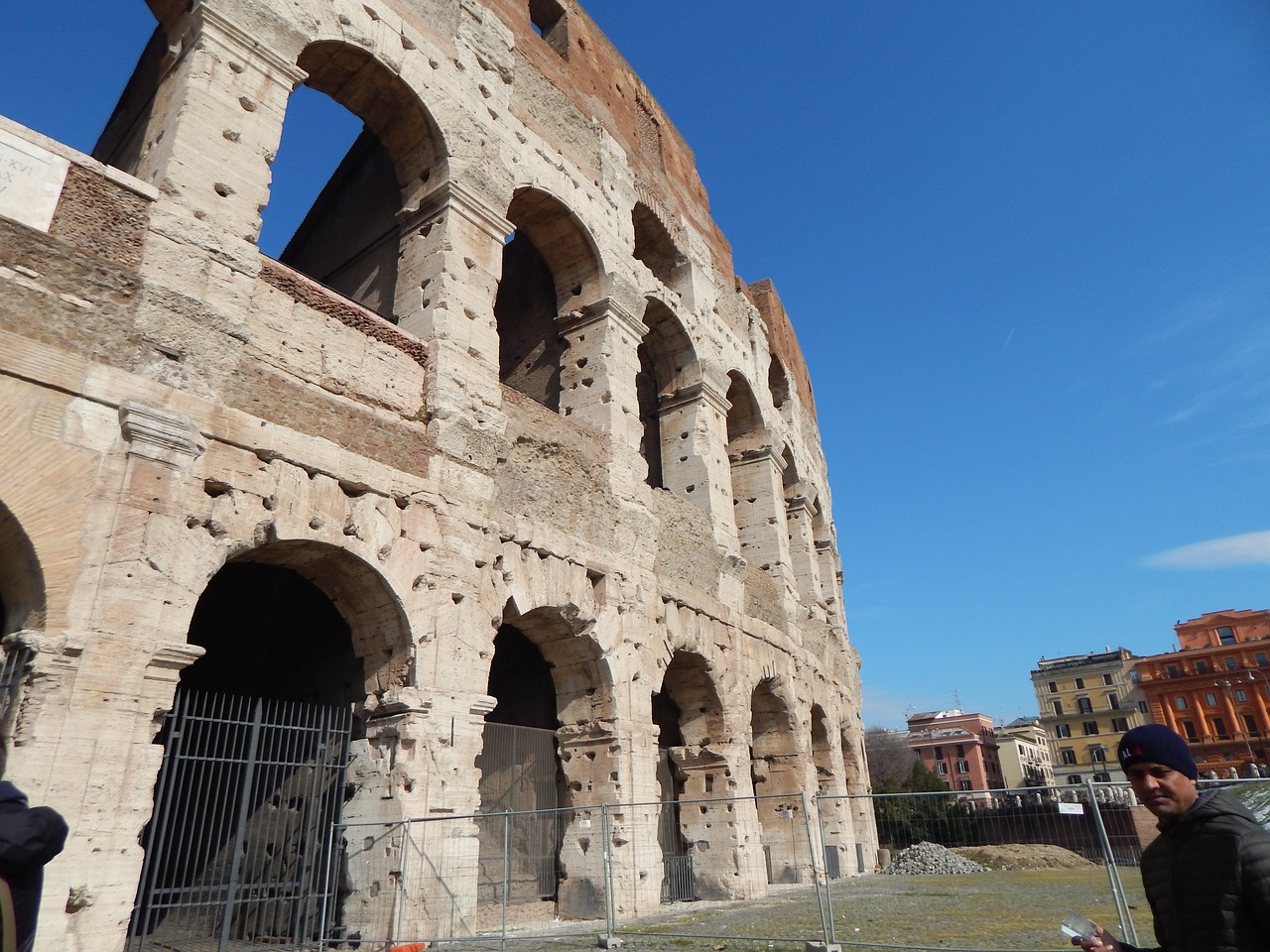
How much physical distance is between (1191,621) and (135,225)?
62182 millimetres

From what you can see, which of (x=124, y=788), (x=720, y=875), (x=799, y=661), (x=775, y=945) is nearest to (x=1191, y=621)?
(x=799, y=661)

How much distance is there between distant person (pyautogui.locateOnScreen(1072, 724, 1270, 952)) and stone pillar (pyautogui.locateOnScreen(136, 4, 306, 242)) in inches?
266

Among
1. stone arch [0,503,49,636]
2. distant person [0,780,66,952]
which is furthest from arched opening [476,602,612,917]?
distant person [0,780,66,952]

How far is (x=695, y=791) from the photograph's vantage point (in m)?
11.1

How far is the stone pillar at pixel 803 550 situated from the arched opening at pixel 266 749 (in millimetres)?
9156

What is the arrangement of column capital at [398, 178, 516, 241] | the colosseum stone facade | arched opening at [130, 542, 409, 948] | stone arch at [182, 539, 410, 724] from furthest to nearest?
column capital at [398, 178, 516, 241], stone arch at [182, 539, 410, 724], arched opening at [130, 542, 409, 948], the colosseum stone facade

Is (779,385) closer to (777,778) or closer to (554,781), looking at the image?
(777,778)

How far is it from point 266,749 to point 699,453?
7073mm

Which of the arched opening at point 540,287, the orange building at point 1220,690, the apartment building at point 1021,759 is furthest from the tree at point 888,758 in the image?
the arched opening at point 540,287

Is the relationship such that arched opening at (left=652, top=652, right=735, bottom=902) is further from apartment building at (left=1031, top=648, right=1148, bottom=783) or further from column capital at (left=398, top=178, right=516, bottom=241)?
apartment building at (left=1031, top=648, right=1148, bottom=783)

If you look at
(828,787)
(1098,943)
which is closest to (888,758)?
(828,787)

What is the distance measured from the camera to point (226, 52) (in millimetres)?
6965

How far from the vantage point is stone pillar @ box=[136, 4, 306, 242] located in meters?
6.46

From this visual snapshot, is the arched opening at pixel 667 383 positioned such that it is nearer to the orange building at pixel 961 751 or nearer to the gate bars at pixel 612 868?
the gate bars at pixel 612 868
